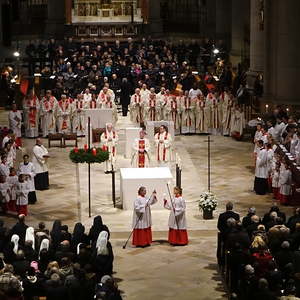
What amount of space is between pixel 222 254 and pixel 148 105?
55.5 ft

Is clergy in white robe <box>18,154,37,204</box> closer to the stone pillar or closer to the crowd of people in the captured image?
the crowd of people

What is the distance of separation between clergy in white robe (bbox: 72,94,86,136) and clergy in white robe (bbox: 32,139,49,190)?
322 inches

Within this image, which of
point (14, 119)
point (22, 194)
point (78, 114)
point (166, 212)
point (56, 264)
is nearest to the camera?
point (56, 264)

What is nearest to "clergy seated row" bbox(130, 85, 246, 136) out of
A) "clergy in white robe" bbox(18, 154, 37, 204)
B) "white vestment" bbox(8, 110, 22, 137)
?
"white vestment" bbox(8, 110, 22, 137)

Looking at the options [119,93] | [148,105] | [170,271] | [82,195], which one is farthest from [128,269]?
[119,93]

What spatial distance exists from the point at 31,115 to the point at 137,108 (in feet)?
13.3

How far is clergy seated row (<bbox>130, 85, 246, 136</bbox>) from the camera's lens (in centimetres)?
3916

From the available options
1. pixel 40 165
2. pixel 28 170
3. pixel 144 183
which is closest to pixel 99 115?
pixel 40 165

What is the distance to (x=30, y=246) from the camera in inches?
814

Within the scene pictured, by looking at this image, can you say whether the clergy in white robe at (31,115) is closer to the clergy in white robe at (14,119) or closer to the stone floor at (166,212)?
the stone floor at (166,212)

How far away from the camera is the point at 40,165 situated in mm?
30422

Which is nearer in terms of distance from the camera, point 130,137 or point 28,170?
point 28,170

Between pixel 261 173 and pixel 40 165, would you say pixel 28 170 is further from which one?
pixel 261 173

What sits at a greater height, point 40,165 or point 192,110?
point 192,110
